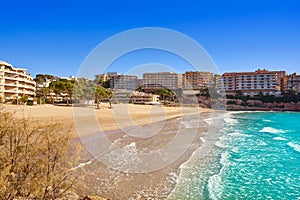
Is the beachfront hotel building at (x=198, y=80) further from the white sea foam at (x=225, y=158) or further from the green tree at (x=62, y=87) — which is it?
the white sea foam at (x=225, y=158)

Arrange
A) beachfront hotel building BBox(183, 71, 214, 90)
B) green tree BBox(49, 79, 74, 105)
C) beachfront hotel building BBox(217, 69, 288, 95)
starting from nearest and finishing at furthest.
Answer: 1. green tree BBox(49, 79, 74, 105)
2. beachfront hotel building BBox(183, 71, 214, 90)
3. beachfront hotel building BBox(217, 69, 288, 95)

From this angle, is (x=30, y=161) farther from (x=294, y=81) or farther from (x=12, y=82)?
(x=294, y=81)

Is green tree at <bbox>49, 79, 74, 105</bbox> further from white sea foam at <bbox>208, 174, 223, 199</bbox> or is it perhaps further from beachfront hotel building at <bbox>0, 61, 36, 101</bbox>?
white sea foam at <bbox>208, 174, 223, 199</bbox>

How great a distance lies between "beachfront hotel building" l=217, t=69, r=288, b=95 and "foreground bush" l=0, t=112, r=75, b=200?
10948 centimetres

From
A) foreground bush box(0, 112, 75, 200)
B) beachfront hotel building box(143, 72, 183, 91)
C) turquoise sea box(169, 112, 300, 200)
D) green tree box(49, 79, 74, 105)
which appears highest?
beachfront hotel building box(143, 72, 183, 91)

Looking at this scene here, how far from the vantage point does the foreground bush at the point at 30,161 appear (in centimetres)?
420

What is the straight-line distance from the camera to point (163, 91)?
85.2 meters

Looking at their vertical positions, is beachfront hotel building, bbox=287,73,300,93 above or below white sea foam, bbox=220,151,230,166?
above

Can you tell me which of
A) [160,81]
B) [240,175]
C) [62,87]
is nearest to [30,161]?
[240,175]

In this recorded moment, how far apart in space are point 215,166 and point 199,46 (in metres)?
7.51

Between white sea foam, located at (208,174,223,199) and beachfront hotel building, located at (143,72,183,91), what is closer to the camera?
white sea foam, located at (208,174,223,199)

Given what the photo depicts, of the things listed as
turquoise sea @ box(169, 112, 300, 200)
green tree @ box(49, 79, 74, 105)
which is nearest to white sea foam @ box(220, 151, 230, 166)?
turquoise sea @ box(169, 112, 300, 200)

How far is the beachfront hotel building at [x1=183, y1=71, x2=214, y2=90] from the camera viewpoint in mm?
102975

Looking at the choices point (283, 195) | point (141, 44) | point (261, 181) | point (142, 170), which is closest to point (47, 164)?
point (142, 170)
